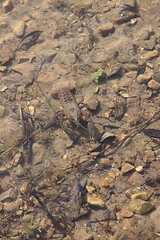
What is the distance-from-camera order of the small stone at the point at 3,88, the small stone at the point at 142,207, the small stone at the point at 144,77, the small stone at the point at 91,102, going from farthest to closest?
the small stone at the point at 3,88
the small stone at the point at 144,77
the small stone at the point at 91,102
the small stone at the point at 142,207

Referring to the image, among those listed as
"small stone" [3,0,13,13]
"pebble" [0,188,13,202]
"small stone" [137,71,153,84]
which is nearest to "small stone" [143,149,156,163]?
"small stone" [137,71,153,84]

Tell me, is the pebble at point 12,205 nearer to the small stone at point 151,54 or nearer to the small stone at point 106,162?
the small stone at point 106,162

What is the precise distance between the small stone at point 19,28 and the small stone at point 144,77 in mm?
3497

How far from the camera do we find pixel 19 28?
6.76m

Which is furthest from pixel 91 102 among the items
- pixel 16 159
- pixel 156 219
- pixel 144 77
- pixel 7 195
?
pixel 156 219

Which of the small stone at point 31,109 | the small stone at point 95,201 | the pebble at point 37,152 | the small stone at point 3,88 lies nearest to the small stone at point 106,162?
the small stone at point 95,201

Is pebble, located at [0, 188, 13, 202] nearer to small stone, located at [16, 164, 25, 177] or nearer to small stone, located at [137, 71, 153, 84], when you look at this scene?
small stone, located at [16, 164, 25, 177]

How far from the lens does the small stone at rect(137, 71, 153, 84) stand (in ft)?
16.9

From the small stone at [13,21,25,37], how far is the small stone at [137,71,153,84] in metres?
3.50

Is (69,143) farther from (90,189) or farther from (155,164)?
(155,164)

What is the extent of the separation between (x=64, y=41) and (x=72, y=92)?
1676 mm

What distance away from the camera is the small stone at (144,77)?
202 inches

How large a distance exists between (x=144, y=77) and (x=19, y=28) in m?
3.78

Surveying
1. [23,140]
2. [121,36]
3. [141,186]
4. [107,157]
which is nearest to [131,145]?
[107,157]
